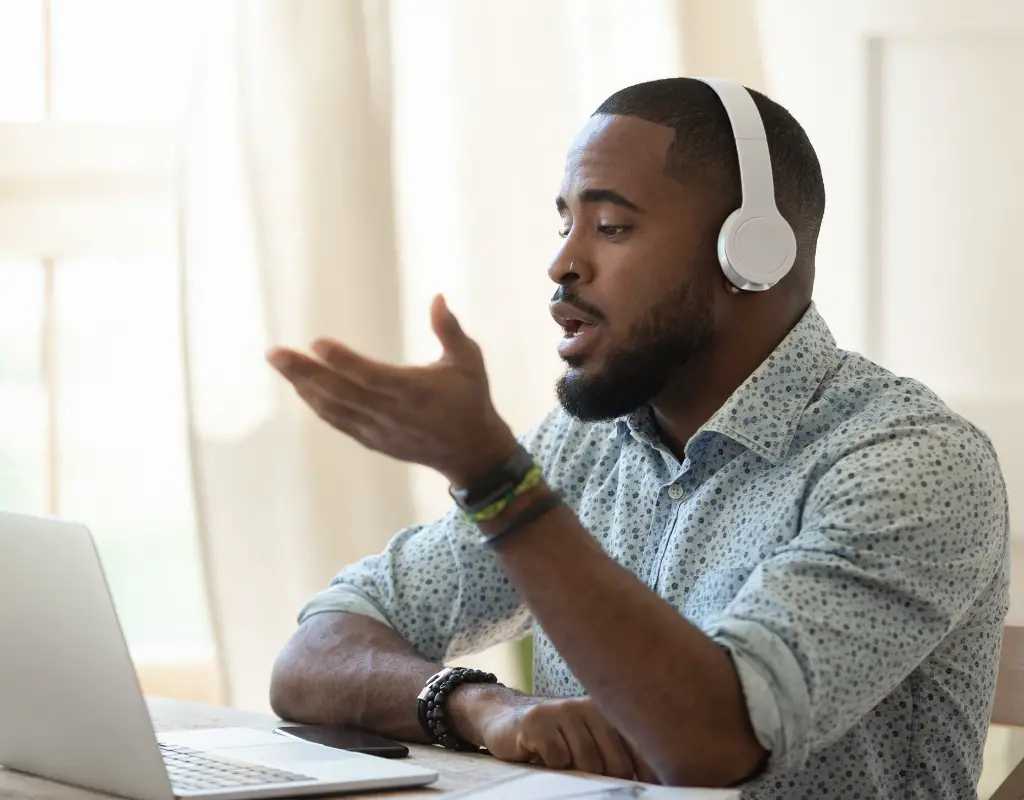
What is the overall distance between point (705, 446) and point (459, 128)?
1.05m

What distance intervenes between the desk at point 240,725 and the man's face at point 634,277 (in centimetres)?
40

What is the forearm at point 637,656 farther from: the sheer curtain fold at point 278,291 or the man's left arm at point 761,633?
the sheer curtain fold at point 278,291

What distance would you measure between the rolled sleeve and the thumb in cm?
30

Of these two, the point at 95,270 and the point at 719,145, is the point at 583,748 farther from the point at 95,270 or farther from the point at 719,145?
the point at 95,270

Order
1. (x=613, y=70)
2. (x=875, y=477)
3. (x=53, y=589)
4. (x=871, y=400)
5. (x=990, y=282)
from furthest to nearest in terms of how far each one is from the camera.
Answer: (x=613, y=70)
(x=990, y=282)
(x=871, y=400)
(x=875, y=477)
(x=53, y=589)

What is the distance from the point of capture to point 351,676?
1344 millimetres

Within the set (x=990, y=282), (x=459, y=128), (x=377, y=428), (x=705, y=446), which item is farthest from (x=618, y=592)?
(x=459, y=128)

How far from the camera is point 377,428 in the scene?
3.22ft

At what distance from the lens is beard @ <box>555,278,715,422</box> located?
4.36 feet

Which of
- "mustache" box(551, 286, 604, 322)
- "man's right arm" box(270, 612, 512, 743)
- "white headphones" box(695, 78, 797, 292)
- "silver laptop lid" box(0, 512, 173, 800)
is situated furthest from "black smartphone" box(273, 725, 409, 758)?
"white headphones" box(695, 78, 797, 292)

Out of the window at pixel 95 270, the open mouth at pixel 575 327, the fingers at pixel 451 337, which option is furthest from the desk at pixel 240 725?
the window at pixel 95 270

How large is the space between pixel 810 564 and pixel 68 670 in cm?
59

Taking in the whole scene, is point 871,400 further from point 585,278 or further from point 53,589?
point 53,589

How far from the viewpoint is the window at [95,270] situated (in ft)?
7.63
